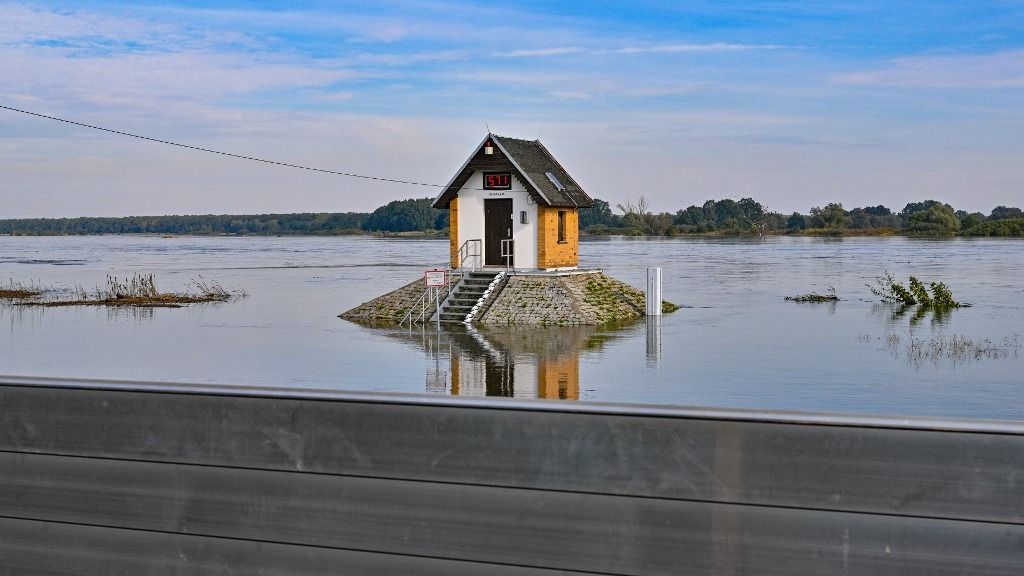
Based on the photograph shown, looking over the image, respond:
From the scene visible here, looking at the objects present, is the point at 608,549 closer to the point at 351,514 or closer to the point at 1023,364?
the point at 351,514

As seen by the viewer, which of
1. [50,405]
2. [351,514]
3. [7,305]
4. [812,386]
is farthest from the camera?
[7,305]

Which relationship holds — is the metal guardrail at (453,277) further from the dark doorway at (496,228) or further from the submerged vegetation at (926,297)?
the submerged vegetation at (926,297)

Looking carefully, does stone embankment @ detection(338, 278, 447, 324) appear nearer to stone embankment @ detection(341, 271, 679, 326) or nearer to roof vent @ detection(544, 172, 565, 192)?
stone embankment @ detection(341, 271, 679, 326)

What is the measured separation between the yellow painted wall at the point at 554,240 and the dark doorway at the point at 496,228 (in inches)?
44.9

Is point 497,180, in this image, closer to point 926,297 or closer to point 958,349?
point 958,349

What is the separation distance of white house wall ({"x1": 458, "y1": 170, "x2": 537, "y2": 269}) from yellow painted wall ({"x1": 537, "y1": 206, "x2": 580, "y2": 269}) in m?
0.22

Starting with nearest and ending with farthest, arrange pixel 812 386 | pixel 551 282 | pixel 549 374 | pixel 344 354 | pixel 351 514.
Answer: pixel 351 514 < pixel 812 386 < pixel 549 374 < pixel 344 354 < pixel 551 282

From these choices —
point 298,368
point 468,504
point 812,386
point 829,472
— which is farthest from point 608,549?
point 298,368

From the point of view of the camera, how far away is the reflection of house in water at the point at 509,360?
22.8 m

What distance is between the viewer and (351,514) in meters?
3.33

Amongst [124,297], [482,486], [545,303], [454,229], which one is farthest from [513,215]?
[482,486]

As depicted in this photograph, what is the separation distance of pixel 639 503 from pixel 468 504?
50 centimetres

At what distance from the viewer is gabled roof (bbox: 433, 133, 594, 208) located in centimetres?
4006

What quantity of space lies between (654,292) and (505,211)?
6642 mm
